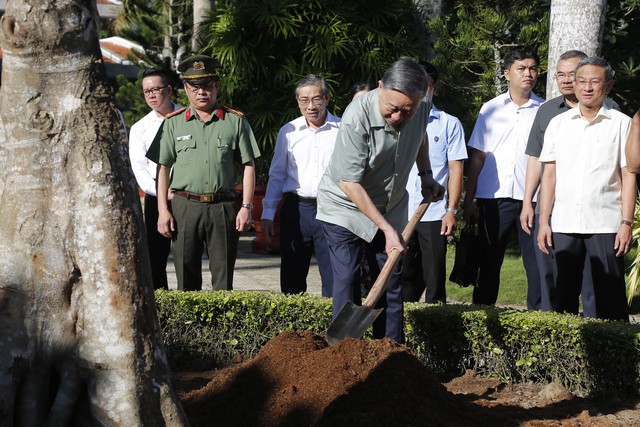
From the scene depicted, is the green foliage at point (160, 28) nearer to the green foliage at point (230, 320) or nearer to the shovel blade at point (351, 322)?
the green foliage at point (230, 320)

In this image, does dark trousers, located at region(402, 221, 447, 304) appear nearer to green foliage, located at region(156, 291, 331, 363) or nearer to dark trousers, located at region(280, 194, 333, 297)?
dark trousers, located at region(280, 194, 333, 297)

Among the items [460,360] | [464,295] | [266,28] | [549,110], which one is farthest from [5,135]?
[266,28]

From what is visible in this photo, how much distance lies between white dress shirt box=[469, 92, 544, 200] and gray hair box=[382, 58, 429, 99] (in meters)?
2.62

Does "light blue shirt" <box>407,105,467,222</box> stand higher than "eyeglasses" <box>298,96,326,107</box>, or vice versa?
"eyeglasses" <box>298,96,326,107</box>

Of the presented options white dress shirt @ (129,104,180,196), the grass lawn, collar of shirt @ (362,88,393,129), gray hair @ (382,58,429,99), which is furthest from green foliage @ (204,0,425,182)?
gray hair @ (382,58,429,99)

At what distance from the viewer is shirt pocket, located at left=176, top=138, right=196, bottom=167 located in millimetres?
7223

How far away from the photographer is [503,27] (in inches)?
476

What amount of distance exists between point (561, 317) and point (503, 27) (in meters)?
6.90

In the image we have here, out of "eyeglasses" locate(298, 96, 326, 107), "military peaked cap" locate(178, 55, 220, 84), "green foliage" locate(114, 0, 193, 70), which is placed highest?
"green foliage" locate(114, 0, 193, 70)

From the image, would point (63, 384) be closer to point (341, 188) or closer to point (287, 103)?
point (341, 188)

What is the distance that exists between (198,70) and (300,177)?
3.89 feet

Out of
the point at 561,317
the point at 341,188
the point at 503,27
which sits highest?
the point at 503,27

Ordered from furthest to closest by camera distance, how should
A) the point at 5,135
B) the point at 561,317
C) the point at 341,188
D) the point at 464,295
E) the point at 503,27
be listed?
the point at 503,27, the point at 464,295, the point at 561,317, the point at 341,188, the point at 5,135

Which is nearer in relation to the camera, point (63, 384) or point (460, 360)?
point (63, 384)
